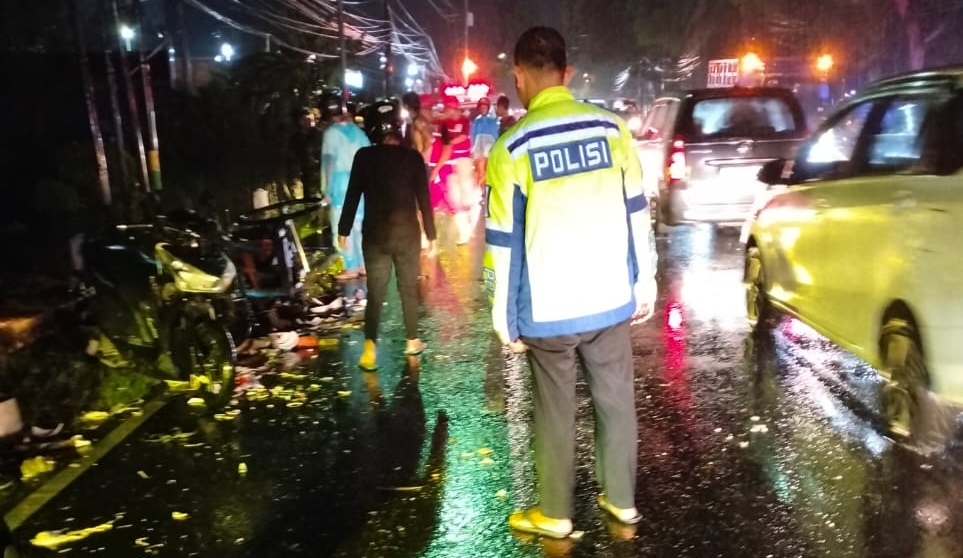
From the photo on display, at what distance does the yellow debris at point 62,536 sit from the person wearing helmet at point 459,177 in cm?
→ 887

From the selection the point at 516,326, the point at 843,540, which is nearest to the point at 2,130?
the point at 516,326

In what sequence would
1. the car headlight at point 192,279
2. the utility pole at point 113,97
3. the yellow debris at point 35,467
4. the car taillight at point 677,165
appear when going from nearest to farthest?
the yellow debris at point 35,467, the car headlight at point 192,279, the car taillight at point 677,165, the utility pole at point 113,97

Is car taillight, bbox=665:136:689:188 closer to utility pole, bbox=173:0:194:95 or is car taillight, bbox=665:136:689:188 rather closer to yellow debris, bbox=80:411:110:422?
yellow debris, bbox=80:411:110:422

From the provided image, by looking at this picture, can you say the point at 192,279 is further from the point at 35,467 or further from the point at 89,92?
the point at 89,92

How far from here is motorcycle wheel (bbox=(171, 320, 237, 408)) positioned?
6.00 m

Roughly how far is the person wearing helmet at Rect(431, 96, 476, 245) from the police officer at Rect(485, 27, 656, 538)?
9.08m

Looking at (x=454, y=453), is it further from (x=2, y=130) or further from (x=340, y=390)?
(x=2, y=130)

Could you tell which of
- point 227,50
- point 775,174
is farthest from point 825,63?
point 227,50

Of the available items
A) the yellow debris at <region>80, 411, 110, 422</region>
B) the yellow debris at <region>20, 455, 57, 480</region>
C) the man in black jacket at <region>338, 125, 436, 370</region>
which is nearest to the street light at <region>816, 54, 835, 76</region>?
the man in black jacket at <region>338, 125, 436, 370</region>

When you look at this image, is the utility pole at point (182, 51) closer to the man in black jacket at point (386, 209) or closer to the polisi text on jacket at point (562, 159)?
the man in black jacket at point (386, 209)

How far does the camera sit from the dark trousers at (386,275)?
6621 mm

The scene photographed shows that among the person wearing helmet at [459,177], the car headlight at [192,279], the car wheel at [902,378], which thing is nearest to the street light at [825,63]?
the person wearing helmet at [459,177]

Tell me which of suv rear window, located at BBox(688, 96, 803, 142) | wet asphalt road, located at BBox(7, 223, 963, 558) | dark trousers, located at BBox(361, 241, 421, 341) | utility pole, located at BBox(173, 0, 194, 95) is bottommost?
wet asphalt road, located at BBox(7, 223, 963, 558)

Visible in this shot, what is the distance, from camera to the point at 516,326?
12.1 feet
